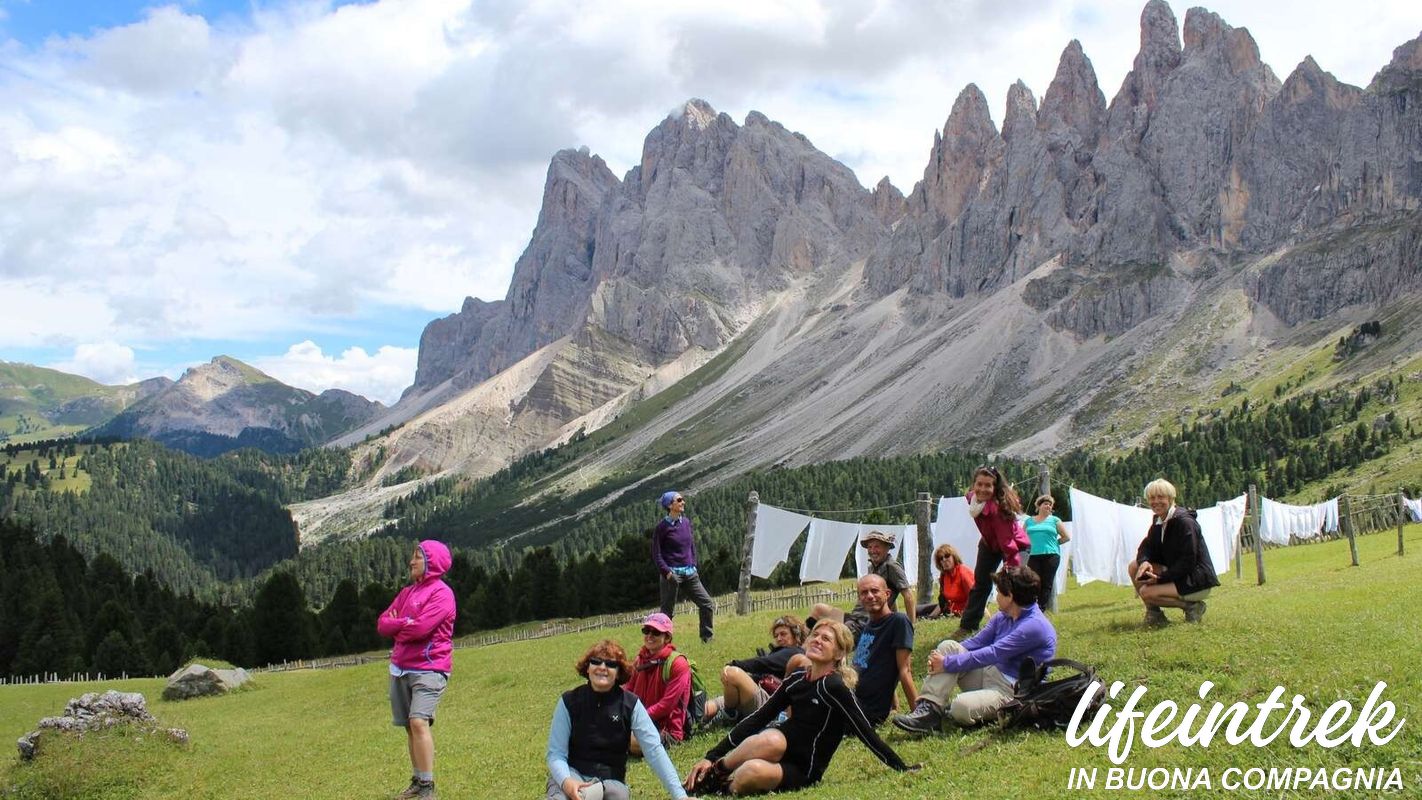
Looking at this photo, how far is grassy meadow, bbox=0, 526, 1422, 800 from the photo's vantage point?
33.6 feet

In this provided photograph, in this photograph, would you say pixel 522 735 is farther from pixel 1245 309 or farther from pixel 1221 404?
pixel 1245 309

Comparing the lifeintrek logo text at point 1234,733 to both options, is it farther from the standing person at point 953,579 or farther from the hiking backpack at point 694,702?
the standing person at point 953,579

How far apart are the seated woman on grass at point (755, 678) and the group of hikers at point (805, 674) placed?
0.02m

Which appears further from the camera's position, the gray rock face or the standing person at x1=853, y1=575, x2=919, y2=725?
the gray rock face

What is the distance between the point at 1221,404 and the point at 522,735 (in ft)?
517

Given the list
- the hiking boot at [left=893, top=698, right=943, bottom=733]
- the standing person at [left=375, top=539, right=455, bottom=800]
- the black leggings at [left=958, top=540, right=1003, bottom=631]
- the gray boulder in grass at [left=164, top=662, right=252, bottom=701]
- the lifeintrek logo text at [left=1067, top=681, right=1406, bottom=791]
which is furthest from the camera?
the gray boulder in grass at [left=164, top=662, right=252, bottom=701]

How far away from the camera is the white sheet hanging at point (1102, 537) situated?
1036 inches

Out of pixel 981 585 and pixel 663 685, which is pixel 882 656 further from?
pixel 981 585

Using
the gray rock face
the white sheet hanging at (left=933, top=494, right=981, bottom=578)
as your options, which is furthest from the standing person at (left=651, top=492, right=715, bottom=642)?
the white sheet hanging at (left=933, top=494, right=981, bottom=578)

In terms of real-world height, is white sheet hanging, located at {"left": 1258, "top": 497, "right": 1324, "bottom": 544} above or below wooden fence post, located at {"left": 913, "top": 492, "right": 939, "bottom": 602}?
below

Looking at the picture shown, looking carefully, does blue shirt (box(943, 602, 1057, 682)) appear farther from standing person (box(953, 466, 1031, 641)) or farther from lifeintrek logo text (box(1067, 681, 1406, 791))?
standing person (box(953, 466, 1031, 641))

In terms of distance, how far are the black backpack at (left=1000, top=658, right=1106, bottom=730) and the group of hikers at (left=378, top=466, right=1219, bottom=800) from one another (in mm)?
137

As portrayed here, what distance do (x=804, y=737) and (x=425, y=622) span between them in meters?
4.90

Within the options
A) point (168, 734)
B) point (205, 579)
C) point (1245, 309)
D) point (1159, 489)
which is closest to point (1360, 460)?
point (1245, 309)
